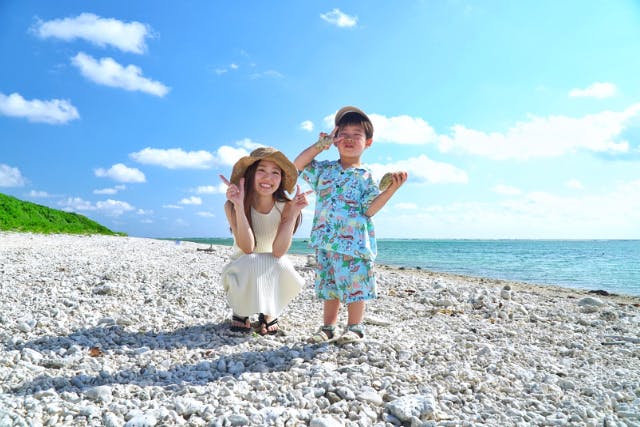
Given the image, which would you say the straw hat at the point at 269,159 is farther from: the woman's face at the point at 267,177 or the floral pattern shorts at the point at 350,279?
the floral pattern shorts at the point at 350,279

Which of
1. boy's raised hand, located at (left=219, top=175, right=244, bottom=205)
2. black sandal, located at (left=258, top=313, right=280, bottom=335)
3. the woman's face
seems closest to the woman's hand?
the woman's face

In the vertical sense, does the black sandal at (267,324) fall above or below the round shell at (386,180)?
below

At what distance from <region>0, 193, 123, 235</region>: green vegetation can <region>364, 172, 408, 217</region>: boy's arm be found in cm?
1933

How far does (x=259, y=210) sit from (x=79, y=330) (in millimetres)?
2048

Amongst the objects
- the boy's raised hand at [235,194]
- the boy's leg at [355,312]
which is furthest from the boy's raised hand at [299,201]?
the boy's leg at [355,312]

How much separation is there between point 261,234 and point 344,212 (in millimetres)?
904

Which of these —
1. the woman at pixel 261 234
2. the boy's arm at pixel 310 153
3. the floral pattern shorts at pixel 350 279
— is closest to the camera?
the floral pattern shorts at pixel 350 279

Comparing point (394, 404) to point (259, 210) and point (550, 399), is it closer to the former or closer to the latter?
point (550, 399)

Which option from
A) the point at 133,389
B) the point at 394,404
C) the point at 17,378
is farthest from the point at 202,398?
the point at 17,378

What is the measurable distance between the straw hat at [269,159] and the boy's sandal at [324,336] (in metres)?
1.44

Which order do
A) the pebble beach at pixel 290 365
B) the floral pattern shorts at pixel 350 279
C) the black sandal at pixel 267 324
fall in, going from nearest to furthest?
1. the pebble beach at pixel 290 365
2. the floral pattern shorts at pixel 350 279
3. the black sandal at pixel 267 324

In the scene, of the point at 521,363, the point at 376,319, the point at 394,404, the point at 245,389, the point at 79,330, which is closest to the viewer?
the point at 394,404

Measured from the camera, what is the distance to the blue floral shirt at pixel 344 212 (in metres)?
3.90

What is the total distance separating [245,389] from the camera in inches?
110
